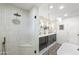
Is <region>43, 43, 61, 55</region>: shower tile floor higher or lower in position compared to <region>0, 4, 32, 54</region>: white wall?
lower

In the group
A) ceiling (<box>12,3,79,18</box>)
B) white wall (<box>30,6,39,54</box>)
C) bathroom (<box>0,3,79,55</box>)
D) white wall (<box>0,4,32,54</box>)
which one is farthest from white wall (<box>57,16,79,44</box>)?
white wall (<box>0,4,32,54</box>)

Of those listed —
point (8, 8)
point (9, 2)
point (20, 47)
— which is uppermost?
point (9, 2)

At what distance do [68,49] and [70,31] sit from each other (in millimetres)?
370

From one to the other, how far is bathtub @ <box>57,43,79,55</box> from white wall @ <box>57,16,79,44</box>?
0.27ft

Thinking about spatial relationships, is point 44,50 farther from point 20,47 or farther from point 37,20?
point 37,20

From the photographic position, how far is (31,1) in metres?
1.92

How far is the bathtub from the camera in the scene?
6.02 ft

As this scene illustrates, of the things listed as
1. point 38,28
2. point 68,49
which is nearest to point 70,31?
point 68,49

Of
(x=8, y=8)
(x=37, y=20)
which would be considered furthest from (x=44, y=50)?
(x=8, y=8)

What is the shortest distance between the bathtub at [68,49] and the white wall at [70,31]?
0.08 m

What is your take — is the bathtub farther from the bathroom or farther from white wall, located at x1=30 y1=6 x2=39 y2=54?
white wall, located at x1=30 y1=6 x2=39 y2=54

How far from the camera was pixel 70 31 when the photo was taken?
6.26 ft

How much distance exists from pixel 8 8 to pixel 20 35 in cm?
60

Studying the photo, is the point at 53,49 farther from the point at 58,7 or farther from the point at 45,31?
the point at 58,7
